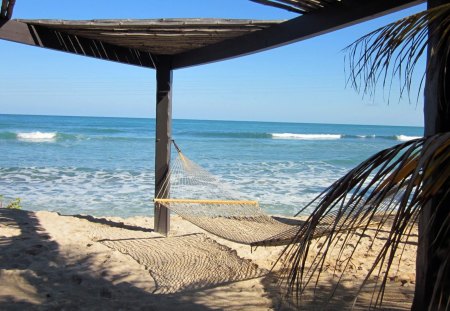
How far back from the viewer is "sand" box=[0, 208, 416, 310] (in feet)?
6.88

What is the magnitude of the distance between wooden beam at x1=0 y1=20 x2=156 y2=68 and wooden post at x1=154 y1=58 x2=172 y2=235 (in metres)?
0.14

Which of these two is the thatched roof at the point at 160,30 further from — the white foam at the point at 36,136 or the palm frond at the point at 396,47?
the white foam at the point at 36,136

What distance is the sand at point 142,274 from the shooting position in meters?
2.10

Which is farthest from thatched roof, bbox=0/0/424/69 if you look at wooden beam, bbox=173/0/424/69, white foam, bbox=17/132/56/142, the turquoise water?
white foam, bbox=17/132/56/142

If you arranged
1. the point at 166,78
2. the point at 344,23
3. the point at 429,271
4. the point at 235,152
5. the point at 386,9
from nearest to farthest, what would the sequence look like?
the point at 429,271, the point at 386,9, the point at 344,23, the point at 166,78, the point at 235,152

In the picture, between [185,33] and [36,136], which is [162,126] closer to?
[185,33]

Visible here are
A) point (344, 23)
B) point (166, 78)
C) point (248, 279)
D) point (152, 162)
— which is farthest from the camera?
point (152, 162)

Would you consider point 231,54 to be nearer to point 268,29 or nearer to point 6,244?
point 268,29

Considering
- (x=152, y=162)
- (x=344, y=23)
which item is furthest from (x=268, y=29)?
(x=152, y=162)

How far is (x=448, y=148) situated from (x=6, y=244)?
3.00 metres

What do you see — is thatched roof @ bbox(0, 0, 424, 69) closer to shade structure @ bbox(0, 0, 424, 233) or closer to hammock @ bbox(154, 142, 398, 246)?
shade structure @ bbox(0, 0, 424, 233)

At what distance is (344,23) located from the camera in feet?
6.47

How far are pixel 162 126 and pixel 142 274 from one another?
1.34 meters

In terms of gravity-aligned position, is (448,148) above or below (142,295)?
above
